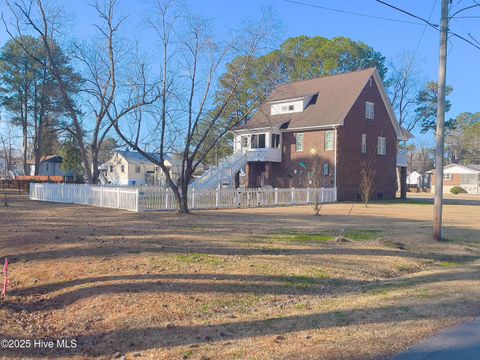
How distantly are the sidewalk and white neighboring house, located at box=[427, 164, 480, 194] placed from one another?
6858 centimetres

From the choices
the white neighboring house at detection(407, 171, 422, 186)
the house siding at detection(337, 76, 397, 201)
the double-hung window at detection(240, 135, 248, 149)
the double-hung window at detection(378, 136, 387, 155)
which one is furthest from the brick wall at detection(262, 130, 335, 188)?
the white neighboring house at detection(407, 171, 422, 186)

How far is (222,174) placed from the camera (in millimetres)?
32562


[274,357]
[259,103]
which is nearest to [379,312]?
[274,357]

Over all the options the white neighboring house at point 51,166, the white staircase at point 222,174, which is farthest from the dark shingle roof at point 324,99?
the white neighboring house at point 51,166

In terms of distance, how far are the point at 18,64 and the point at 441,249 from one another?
42842 millimetres

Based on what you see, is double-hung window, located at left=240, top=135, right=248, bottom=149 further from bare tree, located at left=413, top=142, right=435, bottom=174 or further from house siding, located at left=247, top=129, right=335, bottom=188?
bare tree, located at left=413, top=142, right=435, bottom=174

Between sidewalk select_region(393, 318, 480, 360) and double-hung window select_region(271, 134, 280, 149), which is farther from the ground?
double-hung window select_region(271, 134, 280, 149)

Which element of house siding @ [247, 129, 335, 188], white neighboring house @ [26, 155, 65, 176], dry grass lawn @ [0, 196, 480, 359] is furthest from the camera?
white neighboring house @ [26, 155, 65, 176]

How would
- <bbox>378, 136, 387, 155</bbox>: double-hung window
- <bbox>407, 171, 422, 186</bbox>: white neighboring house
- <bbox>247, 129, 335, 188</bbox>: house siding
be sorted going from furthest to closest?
<bbox>407, 171, 422, 186</bbox>: white neighboring house
<bbox>378, 136, 387, 155</bbox>: double-hung window
<bbox>247, 129, 335, 188</bbox>: house siding

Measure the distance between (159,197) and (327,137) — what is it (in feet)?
55.6

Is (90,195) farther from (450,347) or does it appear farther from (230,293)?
(450,347)

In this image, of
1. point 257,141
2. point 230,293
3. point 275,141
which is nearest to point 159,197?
point 230,293

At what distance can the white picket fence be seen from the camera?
1947 cm

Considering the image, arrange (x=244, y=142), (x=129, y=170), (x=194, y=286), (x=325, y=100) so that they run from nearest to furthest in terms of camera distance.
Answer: (x=194, y=286) → (x=325, y=100) → (x=244, y=142) → (x=129, y=170)
